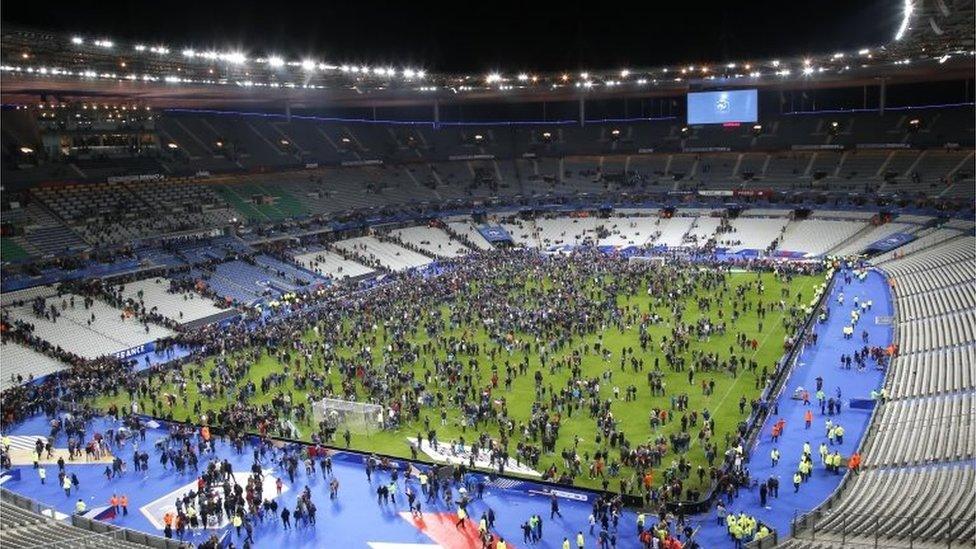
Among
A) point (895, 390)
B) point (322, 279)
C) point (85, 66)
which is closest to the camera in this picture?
point (895, 390)

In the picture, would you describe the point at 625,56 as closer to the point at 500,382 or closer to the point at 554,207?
the point at 554,207

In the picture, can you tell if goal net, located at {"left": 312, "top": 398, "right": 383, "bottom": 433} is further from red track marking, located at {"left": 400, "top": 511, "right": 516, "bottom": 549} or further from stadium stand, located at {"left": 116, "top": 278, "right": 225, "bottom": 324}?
stadium stand, located at {"left": 116, "top": 278, "right": 225, "bottom": 324}

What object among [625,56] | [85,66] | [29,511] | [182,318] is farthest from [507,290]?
[29,511]

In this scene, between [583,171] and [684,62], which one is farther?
[583,171]

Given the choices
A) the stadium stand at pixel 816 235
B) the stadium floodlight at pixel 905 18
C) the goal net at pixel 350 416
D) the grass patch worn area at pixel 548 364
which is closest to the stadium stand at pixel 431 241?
the grass patch worn area at pixel 548 364

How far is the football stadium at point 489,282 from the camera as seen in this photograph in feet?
71.9

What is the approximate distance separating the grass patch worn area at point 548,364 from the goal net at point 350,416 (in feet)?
1.47

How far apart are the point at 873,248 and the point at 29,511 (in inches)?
2177

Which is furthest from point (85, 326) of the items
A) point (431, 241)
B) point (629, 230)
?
point (629, 230)

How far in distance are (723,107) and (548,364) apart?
4530 cm

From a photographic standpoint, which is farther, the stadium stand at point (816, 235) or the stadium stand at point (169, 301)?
the stadium stand at point (816, 235)

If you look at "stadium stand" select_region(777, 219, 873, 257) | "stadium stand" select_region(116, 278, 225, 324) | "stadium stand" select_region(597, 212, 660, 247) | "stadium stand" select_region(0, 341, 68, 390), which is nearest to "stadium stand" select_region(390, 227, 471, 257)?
"stadium stand" select_region(597, 212, 660, 247)

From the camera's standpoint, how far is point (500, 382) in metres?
32.8

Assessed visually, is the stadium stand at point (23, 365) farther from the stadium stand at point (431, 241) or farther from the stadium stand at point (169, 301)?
the stadium stand at point (431, 241)
